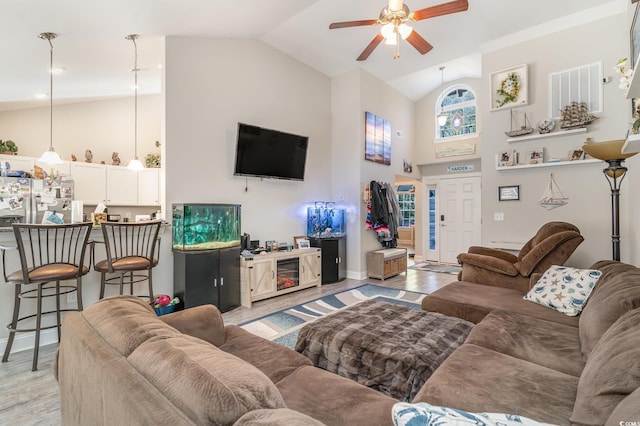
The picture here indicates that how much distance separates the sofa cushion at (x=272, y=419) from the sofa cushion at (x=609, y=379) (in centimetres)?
90

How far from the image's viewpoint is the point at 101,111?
593 cm

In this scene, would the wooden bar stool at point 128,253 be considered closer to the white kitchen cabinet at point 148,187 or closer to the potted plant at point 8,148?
the white kitchen cabinet at point 148,187

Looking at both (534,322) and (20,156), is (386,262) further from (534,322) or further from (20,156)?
(20,156)

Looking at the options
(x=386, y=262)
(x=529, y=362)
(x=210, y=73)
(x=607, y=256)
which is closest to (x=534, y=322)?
(x=529, y=362)

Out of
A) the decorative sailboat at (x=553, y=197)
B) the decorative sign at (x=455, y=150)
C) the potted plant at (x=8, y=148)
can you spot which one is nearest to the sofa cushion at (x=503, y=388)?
the decorative sailboat at (x=553, y=197)

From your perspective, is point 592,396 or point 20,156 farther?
point 20,156

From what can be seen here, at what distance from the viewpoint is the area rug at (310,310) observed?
120 inches

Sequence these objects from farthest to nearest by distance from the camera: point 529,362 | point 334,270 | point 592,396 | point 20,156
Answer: point 334,270 < point 20,156 < point 529,362 < point 592,396

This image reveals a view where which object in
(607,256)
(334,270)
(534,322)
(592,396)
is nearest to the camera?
(592,396)

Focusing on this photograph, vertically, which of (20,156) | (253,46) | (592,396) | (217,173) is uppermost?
(253,46)

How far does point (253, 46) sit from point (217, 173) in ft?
6.74

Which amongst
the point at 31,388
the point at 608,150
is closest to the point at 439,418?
the point at 31,388

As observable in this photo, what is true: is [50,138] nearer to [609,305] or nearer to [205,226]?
[205,226]

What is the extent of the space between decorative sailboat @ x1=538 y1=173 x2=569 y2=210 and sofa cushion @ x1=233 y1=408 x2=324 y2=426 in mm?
4445
